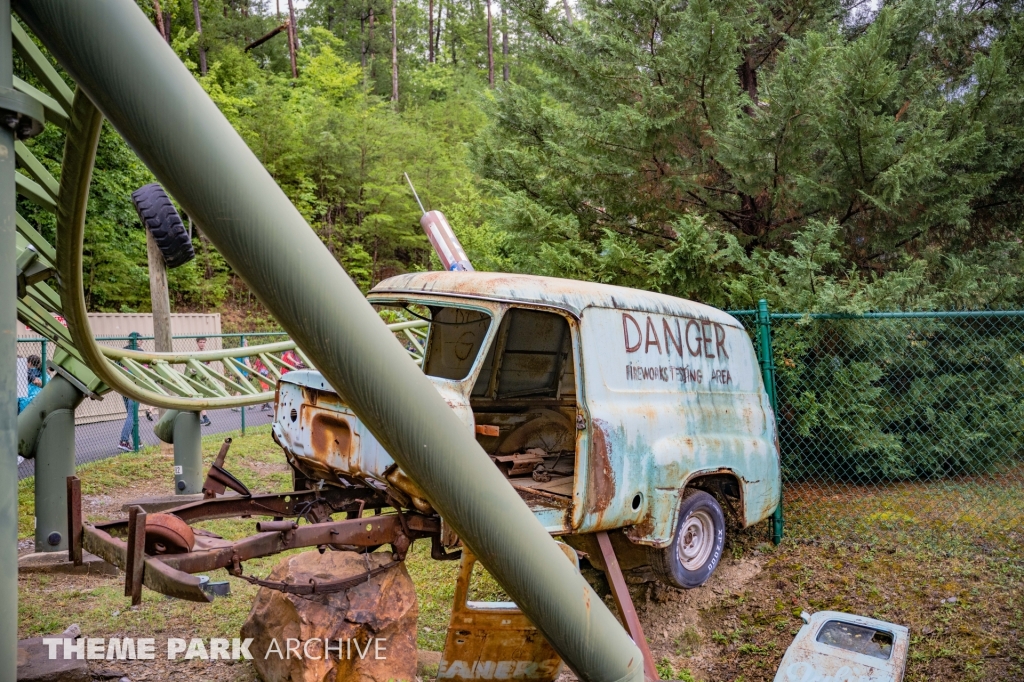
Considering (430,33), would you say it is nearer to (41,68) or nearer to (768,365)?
(768,365)

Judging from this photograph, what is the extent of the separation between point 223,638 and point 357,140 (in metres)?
23.5

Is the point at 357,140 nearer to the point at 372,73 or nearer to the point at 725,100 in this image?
the point at 372,73

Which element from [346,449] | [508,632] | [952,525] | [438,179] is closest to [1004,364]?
[952,525]

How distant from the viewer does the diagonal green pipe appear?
93 centimetres

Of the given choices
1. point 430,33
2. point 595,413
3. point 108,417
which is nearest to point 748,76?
point 595,413

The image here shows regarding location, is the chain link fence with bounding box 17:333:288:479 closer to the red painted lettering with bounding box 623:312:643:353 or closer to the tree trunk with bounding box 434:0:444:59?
the red painted lettering with bounding box 623:312:643:353

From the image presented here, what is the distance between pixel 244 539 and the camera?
13.2 feet

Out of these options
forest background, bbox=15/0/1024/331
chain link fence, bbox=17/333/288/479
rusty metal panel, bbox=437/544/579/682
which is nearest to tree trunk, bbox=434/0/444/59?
chain link fence, bbox=17/333/288/479

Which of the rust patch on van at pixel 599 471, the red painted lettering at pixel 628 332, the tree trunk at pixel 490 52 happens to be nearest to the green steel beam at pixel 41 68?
the rust patch on van at pixel 599 471

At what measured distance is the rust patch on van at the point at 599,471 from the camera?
4555mm

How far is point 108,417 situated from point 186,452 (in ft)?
30.8

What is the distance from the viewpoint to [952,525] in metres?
6.36

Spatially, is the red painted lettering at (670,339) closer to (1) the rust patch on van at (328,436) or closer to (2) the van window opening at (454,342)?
(2) the van window opening at (454,342)

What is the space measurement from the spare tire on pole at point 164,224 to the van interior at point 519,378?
2.71 meters
